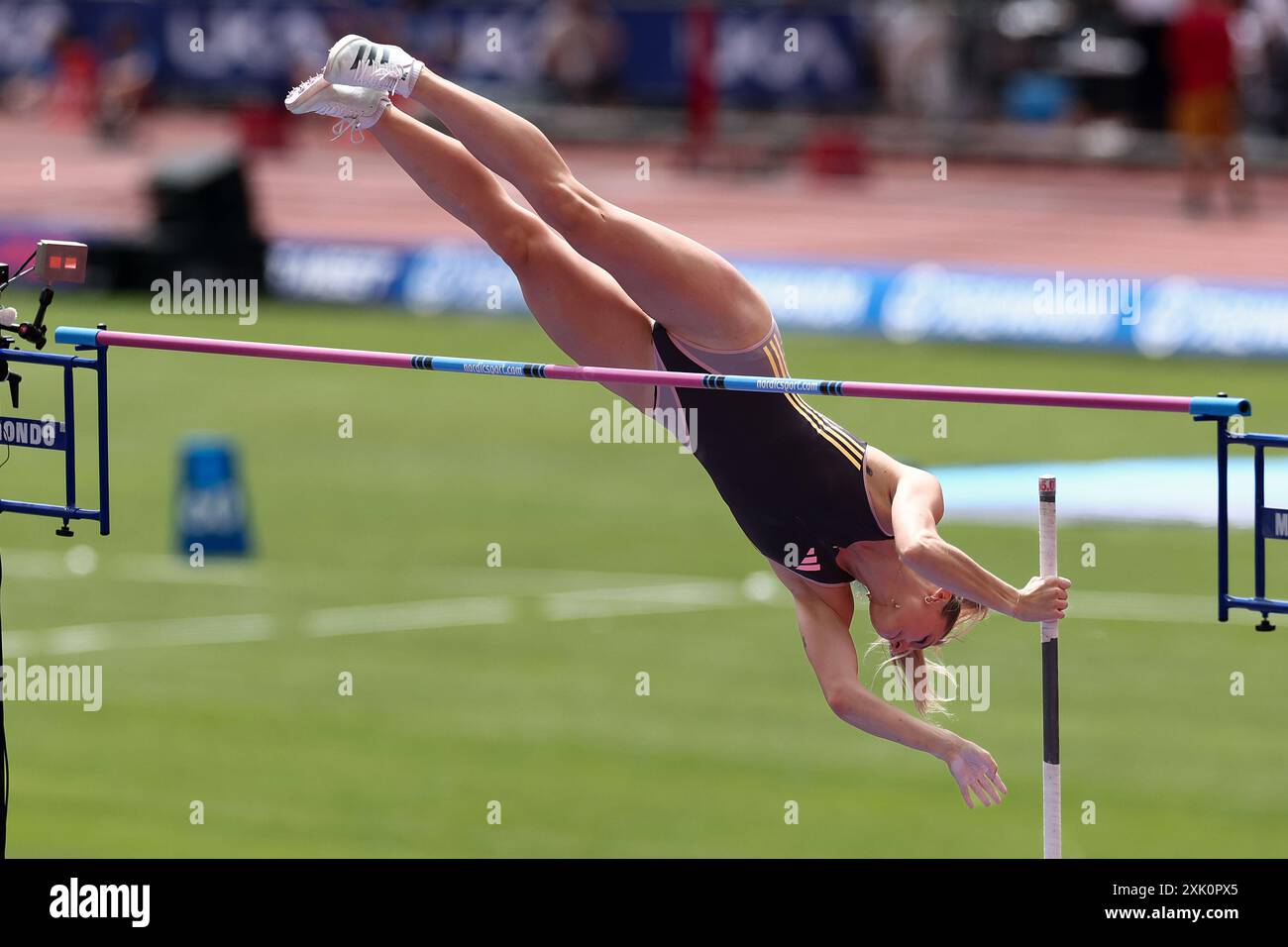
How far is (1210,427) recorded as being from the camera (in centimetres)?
2330

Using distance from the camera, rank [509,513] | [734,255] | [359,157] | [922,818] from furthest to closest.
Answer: [359,157], [734,255], [509,513], [922,818]

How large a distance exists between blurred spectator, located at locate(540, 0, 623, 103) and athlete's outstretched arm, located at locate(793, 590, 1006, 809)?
2585 cm

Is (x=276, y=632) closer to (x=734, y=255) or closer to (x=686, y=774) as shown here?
(x=686, y=774)

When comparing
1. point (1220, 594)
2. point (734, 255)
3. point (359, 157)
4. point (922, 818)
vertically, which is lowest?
point (922, 818)

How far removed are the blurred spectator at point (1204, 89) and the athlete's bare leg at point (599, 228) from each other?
21.0m

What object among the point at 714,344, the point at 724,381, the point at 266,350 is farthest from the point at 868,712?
the point at 266,350

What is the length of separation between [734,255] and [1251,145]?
25.8 feet

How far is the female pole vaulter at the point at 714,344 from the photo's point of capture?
9.16m

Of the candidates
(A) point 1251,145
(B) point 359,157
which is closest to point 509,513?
(A) point 1251,145

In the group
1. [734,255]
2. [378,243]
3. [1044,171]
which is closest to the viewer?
[734,255]

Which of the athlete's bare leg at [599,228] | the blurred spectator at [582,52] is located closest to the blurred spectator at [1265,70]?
the blurred spectator at [582,52]

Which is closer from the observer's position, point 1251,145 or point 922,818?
point 922,818

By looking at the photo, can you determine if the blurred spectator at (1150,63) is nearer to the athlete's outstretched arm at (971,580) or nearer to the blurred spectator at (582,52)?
the blurred spectator at (582,52)

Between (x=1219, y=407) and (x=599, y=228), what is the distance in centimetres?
252
